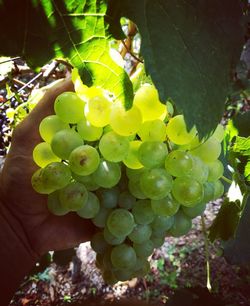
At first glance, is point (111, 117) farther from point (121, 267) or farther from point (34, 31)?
point (121, 267)

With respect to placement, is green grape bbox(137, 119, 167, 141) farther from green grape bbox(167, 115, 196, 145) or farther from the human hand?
the human hand

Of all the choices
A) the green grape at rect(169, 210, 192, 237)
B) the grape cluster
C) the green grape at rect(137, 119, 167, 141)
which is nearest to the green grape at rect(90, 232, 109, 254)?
the grape cluster

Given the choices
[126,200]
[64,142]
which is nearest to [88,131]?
[64,142]

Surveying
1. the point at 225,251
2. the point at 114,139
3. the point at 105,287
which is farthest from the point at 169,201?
the point at 105,287

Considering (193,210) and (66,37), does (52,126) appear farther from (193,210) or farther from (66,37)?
(193,210)

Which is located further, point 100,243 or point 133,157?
point 100,243
